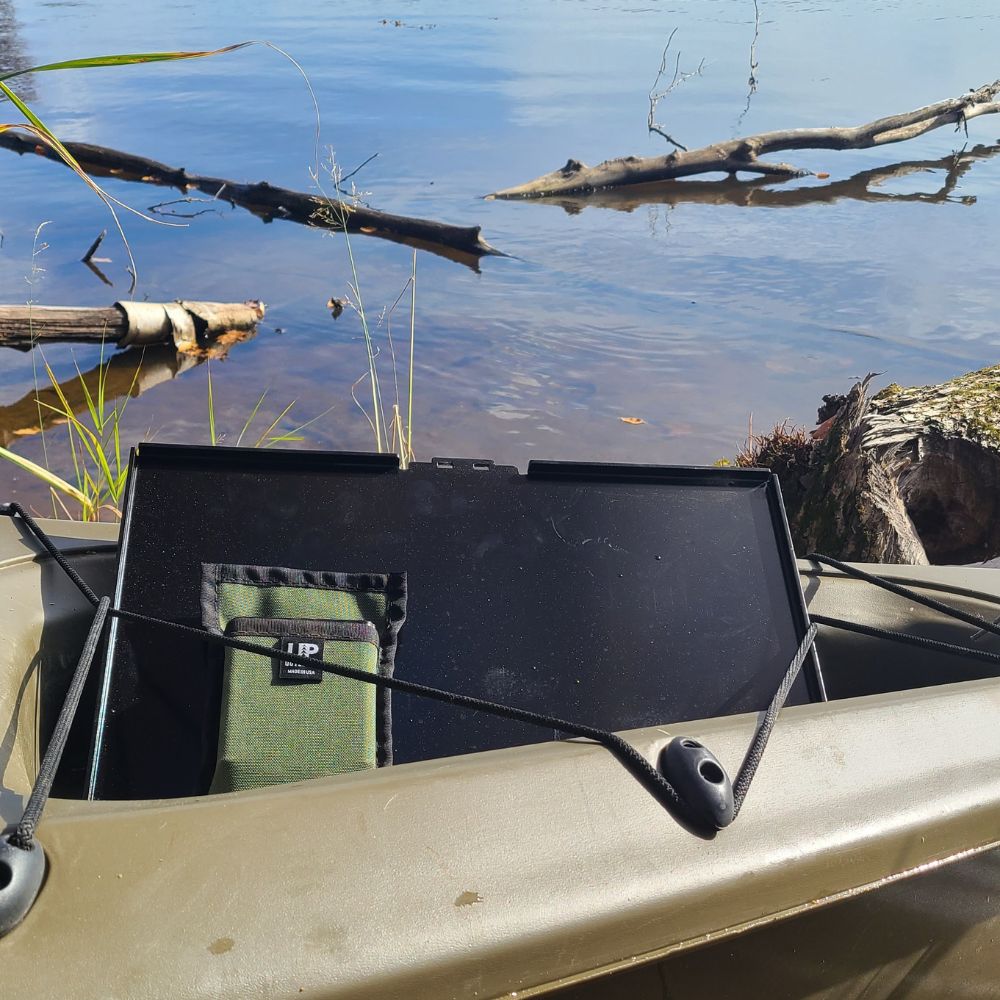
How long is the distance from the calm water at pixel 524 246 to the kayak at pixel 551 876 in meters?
3.62

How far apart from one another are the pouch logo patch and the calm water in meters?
3.27

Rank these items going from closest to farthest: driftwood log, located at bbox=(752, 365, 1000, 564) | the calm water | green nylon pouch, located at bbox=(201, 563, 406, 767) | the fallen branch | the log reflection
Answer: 1. green nylon pouch, located at bbox=(201, 563, 406, 767)
2. driftwood log, located at bbox=(752, 365, 1000, 564)
3. the log reflection
4. the calm water
5. the fallen branch

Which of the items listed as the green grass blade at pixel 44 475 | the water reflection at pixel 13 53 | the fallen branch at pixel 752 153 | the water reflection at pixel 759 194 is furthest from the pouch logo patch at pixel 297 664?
the water reflection at pixel 13 53

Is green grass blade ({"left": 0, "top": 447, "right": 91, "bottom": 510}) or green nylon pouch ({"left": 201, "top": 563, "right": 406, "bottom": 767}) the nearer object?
green nylon pouch ({"left": 201, "top": 563, "right": 406, "bottom": 767})

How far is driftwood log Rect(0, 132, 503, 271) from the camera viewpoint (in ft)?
26.1

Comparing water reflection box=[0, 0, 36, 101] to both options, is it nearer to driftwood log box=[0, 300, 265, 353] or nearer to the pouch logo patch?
driftwood log box=[0, 300, 265, 353]

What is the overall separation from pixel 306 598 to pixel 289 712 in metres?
0.20

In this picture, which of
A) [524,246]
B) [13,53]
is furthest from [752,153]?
[13,53]

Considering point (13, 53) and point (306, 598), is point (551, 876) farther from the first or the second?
point (13, 53)

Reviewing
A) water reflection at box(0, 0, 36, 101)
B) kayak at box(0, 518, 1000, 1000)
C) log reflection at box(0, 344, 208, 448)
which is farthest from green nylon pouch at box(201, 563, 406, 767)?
water reflection at box(0, 0, 36, 101)

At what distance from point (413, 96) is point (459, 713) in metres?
13.0

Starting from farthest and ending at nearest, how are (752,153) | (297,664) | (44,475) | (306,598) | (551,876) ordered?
(752,153)
(44,475)
(306,598)
(297,664)
(551,876)

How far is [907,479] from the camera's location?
10.6 feet

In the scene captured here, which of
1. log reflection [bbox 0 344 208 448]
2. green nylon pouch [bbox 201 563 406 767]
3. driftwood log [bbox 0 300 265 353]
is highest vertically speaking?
green nylon pouch [bbox 201 563 406 767]
